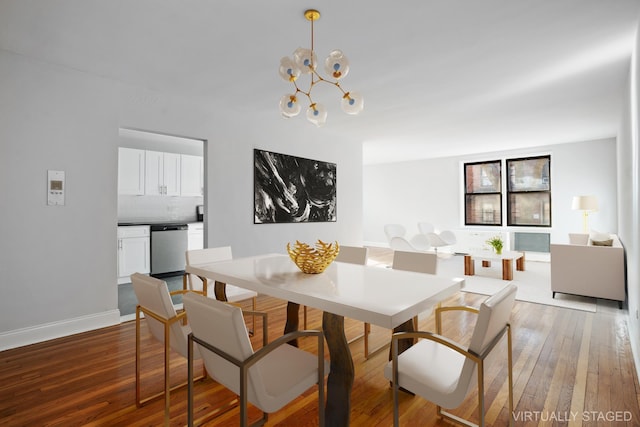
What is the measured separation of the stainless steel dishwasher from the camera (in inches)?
219

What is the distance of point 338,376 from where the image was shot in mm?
1661

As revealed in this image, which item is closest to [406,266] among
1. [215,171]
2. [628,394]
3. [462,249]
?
[628,394]

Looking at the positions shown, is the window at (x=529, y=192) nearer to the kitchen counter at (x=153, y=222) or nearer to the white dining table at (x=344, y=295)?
the white dining table at (x=344, y=295)

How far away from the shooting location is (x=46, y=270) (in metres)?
3.04

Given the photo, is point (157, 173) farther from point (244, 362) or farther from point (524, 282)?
point (524, 282)

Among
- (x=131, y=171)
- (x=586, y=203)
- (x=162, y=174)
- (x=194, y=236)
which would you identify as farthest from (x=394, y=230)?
(x=131, y=171)

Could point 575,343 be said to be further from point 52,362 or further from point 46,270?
point 46,270

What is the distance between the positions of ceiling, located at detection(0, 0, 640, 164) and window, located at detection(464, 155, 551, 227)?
3.08 meters

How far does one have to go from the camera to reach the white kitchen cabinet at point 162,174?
5711 mm

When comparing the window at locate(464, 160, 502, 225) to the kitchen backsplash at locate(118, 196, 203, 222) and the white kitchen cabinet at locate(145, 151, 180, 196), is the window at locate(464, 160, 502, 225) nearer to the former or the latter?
the kitchen backsplash at locate(118, 196, 203, 222)

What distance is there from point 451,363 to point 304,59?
6.24 ft

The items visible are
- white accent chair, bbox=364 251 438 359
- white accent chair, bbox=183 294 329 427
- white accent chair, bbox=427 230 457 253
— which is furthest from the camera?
white accent chair, bbox=427 230 457 253

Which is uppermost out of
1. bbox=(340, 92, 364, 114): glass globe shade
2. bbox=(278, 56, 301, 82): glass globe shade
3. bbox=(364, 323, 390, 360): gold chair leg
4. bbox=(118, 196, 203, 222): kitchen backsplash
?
bbox=(278, 56, 301, 82): glass globe shade

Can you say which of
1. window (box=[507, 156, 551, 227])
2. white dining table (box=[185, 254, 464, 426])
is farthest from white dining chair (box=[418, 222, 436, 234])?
white dining table (box=[185, 254, 464, 426])
